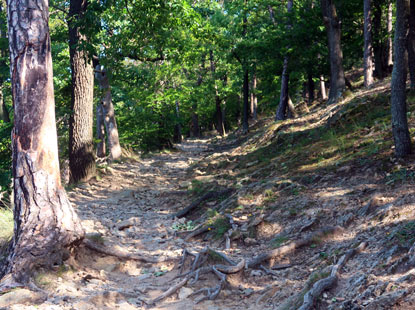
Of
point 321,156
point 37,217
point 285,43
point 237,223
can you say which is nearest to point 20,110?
point 37,217

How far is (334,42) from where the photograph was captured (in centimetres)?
1334

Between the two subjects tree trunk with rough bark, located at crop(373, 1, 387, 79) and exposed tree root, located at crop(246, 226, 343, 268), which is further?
tree trunk with rough bark, located at crop(373, 1, 387, 79)

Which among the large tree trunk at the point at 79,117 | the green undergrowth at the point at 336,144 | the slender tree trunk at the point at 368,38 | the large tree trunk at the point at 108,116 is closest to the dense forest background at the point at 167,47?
the large tree trunk at the point at 79,117

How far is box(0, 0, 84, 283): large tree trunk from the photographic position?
4988 millimetres

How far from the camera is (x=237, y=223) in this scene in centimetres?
695

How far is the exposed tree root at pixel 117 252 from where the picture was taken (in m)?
5.84

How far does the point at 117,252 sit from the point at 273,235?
2.69 metres

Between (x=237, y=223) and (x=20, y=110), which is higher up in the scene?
(x=20, y=110)

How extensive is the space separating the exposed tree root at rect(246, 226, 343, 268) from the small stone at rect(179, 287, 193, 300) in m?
0.96

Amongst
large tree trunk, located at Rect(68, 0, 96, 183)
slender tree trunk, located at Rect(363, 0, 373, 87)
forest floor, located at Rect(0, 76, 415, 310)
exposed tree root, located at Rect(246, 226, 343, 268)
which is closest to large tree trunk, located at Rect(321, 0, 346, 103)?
slender tree trunk, located at Rect(363, 0, 373, 87)

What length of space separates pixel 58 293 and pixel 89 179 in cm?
703

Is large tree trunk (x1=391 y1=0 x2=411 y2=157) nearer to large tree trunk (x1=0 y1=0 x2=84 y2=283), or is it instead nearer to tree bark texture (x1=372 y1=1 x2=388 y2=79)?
large tree trunk (x1=0 y1=0 x2=84 y2=283)

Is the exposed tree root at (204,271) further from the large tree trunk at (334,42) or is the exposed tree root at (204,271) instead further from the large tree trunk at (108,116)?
the large tree trunk at (108,116)

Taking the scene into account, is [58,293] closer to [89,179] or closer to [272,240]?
[272,240]
